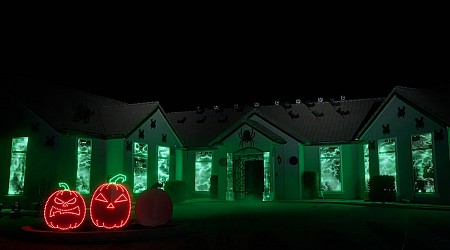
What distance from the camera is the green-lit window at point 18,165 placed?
2181cm

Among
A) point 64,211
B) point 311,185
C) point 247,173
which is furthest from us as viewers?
point 247,173

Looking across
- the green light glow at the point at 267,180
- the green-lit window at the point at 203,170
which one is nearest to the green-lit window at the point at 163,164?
the green-lit window at the point at 203,170

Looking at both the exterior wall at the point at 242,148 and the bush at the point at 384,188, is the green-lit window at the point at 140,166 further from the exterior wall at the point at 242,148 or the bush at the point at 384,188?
the bush at the point at 384,188

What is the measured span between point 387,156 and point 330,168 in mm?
4153

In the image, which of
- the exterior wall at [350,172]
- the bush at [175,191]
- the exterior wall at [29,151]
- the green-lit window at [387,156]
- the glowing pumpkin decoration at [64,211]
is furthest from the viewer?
the exterior wall at [350,172]

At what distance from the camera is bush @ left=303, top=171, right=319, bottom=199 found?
26266 millimetres

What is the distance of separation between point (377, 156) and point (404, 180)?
2.20 metres

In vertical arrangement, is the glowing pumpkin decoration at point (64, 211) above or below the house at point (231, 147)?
below

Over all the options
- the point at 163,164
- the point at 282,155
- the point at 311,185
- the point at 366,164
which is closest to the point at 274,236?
the point at 311,185

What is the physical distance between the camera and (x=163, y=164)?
28.1 m

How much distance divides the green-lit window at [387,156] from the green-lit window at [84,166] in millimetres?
15480

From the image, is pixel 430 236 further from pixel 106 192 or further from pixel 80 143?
pixel 80 143

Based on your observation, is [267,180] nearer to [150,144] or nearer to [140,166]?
[150,144]

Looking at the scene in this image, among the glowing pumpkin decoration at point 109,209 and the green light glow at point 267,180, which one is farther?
the green light glow at point 267,180
